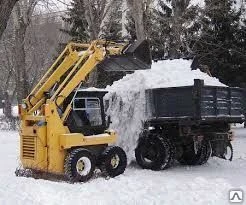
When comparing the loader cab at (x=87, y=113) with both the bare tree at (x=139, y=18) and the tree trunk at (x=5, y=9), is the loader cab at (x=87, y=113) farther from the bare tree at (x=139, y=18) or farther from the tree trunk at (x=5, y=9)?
the bare tree at (x=139, y=18)

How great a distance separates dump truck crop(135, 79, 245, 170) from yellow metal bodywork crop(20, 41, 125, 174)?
57.2 inches

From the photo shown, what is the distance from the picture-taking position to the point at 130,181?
1088cm

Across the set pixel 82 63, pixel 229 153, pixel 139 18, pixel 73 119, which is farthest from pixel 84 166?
pixel 139 18

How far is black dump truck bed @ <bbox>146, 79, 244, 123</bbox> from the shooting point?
40.4 ft

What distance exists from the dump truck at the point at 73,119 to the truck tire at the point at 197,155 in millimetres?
2801

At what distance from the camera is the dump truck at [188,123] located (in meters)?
12.5

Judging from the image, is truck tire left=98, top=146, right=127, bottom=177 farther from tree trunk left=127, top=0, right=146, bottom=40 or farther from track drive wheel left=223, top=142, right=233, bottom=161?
tree trunk left=127, top=0, right=146, bottom=40

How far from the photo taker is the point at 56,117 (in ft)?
36.7

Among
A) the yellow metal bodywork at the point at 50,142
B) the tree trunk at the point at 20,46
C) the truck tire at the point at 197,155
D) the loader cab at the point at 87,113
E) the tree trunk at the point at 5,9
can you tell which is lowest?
the truck tire at the point at 197,155

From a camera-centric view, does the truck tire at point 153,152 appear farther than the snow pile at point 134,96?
No

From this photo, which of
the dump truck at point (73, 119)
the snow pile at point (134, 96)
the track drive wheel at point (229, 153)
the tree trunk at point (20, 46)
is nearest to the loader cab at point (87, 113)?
the dump truck at point (73, 119)

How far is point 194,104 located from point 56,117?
10.7 ft

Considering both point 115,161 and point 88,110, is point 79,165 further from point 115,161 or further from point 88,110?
point 88,110

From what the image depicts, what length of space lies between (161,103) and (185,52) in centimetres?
1428
